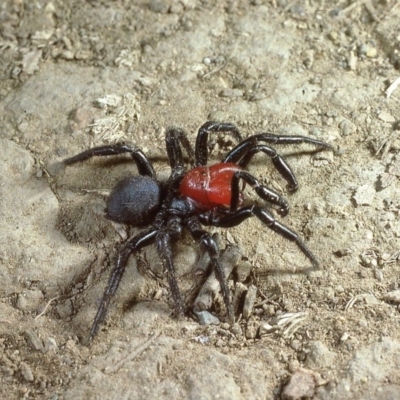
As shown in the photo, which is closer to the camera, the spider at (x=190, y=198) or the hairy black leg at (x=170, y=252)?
the hairy black leg at (x=170, y=252)

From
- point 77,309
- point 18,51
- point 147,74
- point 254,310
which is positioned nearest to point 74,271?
point 77,309

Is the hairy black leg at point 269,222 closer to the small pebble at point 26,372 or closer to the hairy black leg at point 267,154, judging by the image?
the hairy black leg at point 267,154

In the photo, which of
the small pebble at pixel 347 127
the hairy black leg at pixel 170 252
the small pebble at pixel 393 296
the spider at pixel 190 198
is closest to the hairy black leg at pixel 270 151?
the spider at pixel 190 198

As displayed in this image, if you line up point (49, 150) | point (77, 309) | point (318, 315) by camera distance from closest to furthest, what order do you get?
point (318, 315), point (77, 309), point (49, 150)

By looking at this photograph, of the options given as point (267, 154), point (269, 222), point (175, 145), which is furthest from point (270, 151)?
point (175, 145)

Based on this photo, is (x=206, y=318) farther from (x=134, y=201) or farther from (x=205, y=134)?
(x=205, y=134)

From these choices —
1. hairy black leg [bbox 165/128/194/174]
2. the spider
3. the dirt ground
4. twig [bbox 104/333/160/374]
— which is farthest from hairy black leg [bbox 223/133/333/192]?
twig [bbox 104/333/160/374]

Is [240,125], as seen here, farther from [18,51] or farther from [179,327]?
[18,51]

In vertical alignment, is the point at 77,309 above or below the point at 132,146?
below
